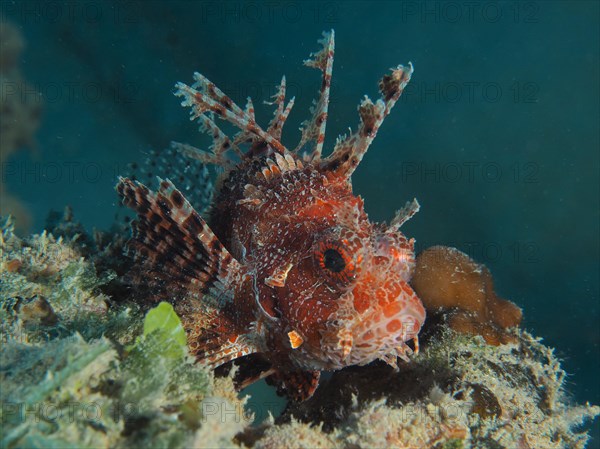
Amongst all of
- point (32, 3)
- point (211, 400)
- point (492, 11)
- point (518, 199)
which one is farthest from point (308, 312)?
point (32, 3)

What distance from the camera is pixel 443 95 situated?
A: 32344mm

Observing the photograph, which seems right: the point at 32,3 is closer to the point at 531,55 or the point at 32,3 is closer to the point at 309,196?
the point at 531,55

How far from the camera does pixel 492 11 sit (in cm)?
3316

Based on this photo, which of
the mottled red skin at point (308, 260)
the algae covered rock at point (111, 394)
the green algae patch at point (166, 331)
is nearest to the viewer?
the algae covered rock at point (111, 394)

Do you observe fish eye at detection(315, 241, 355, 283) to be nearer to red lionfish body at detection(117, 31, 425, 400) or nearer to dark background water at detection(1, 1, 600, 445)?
red lionfish body at detection(117, 31, 425, 400)

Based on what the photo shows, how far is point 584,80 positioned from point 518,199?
31.6 feet

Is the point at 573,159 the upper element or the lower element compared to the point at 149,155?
upper

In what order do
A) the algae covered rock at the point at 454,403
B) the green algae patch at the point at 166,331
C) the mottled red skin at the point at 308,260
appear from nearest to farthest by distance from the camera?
the green algae patch at the point at 166,331 → the algae covered rock at the point at 454,403 → the mottled red skin at the point at 308,260

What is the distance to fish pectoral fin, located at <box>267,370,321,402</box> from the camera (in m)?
4.20

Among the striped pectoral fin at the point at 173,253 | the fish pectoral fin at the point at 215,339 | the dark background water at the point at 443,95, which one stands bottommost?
the fish pectoral fin at the point at 215,339

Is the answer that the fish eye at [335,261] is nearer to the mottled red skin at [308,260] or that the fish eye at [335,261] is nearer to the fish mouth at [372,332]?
the mottled red skin at [308,260]

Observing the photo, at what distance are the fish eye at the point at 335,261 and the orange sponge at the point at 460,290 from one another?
2272 mm

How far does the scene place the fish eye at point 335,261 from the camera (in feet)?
11.5

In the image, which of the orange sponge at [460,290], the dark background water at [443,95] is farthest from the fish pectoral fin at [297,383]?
the dark background water at [443,95]
